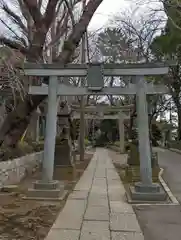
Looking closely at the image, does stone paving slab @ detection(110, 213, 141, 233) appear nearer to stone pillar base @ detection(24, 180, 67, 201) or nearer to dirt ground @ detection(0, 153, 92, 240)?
dirt ground @ detection(0, 153, 92, 240)

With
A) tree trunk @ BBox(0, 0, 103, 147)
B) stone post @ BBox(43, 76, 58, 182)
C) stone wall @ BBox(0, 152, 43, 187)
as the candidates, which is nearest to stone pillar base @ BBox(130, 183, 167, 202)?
stone post @ BBox(43, 76, 58, 182)

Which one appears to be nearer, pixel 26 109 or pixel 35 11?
pixel 35 11

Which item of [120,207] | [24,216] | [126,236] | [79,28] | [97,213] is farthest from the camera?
[79,28]

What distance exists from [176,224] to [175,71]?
25017 mm

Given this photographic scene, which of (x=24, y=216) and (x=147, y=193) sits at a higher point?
(x=147, y=193)

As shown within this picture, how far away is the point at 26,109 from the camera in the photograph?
394 inches

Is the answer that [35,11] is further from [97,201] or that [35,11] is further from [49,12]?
[97,201]

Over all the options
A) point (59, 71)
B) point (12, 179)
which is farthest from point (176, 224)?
point (12, 179)

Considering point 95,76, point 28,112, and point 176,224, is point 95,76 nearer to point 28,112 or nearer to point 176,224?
point 28,112

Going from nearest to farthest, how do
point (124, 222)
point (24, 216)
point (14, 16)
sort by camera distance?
point (124, 222)
point (24, 216)
point (14, 16)

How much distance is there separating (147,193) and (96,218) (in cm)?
220

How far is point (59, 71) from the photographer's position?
868cm

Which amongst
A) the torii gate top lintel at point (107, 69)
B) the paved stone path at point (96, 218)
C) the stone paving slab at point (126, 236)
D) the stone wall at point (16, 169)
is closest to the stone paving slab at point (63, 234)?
the paved stone path at point (96, 218)

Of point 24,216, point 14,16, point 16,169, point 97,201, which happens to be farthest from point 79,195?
point 14,16
